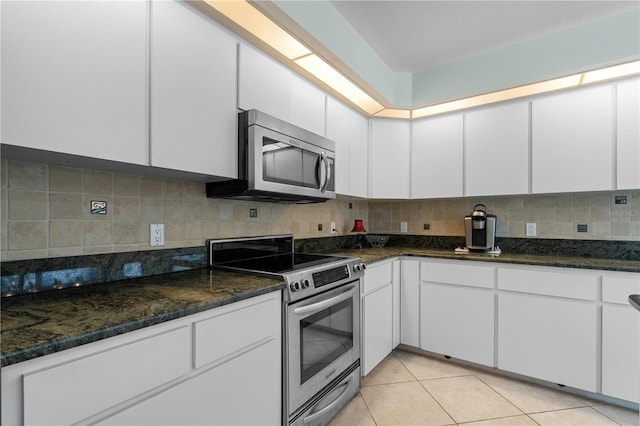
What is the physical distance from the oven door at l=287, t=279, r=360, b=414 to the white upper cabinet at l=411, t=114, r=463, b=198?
1345mm

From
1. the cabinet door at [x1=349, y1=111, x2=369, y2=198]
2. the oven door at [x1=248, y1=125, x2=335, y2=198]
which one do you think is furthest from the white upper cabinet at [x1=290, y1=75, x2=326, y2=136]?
the cabinet door at [x1=349, y1=111, x2=369, y2=198]

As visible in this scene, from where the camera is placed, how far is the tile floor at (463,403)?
1834 mm

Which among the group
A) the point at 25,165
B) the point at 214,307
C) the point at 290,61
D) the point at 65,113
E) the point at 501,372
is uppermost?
the point at 290,61

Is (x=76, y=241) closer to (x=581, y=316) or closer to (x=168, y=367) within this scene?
(x=168, y=367)

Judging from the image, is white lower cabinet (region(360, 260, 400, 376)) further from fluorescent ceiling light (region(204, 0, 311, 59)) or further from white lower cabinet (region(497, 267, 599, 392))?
fluorescent ceiling light (region(204, 0, 311, 59))

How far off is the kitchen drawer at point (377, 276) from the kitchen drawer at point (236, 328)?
→ 0.94m

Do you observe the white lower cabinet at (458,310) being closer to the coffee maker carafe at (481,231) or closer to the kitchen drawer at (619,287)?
the coffee maker carafe at (481,231)

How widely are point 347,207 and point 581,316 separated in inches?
78.7

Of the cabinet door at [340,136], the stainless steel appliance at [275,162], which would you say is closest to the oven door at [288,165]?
the stainless steel appliance at [275,162]

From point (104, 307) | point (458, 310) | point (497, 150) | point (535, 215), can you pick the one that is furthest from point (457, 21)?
point (104, 307)

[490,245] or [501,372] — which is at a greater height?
[490,245]

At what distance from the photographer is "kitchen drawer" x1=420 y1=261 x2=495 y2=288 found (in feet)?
7.71

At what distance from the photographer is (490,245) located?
8.66 ft

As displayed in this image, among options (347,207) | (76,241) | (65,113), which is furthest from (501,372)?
(65,113)
